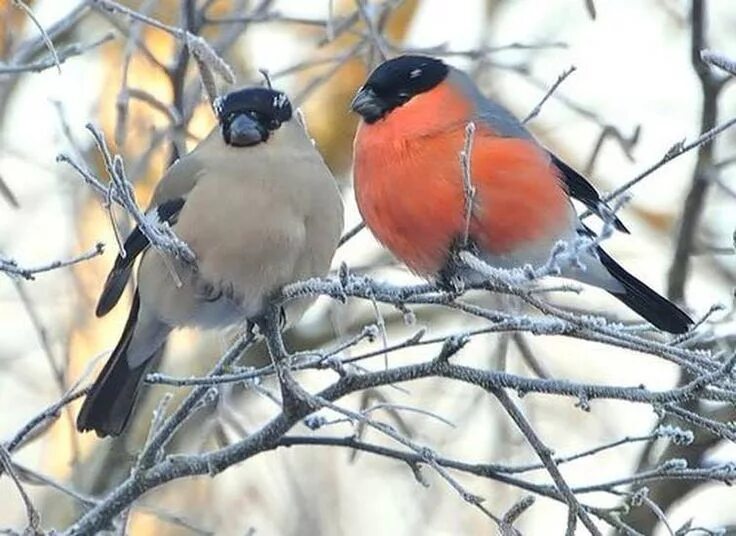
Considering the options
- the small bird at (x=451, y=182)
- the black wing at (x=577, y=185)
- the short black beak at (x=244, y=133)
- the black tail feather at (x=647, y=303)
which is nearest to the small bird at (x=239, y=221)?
the short black beak at (x=244, y=133)

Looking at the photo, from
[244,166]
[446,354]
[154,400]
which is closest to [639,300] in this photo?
[244,166]

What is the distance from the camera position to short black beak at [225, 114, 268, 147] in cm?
280

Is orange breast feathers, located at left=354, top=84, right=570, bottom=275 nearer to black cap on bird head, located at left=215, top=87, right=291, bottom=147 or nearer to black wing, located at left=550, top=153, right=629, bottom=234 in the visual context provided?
black wing, located at left=550, top=153, right=629, bottom=234

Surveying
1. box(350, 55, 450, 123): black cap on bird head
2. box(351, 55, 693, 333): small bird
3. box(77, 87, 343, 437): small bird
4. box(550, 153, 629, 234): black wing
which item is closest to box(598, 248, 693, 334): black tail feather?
box(351, 55, 693, 333): small bird

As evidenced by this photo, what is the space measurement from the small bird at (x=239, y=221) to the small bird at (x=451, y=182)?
4.2 inches

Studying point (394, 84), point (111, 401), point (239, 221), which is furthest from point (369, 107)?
point (111, 401)

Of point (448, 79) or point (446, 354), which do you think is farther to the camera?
point (448, 79)

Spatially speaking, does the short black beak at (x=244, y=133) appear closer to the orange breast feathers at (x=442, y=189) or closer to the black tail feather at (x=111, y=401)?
the orange breast feathers at (x=442, y=189)

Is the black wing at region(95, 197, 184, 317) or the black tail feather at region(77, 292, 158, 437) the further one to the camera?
the black tail feather at region(77, 292, 158, 437)

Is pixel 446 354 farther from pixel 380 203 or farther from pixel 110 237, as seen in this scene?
pixel 110 237

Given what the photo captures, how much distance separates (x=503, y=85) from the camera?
15.1ft

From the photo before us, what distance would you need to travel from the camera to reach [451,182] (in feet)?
8.77

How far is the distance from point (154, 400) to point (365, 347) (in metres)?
0.67

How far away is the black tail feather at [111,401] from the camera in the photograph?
9.92 feet
